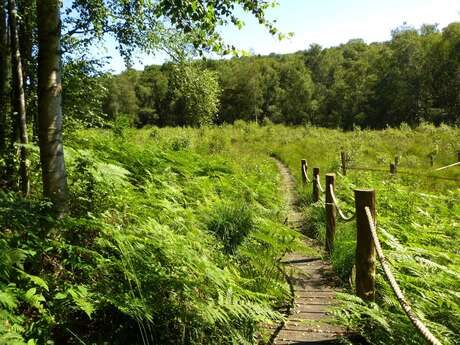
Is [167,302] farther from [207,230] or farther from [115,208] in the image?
[207,230]

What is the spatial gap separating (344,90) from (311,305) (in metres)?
64.7

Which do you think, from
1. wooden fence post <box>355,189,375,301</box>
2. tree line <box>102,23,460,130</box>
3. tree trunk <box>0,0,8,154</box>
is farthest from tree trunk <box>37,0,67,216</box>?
tree line <box>102,23,460,130</box>

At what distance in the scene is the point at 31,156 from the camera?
5496 mm

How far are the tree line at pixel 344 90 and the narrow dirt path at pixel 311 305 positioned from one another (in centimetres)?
3251

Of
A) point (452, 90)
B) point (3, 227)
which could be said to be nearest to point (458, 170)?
point (3, 227)

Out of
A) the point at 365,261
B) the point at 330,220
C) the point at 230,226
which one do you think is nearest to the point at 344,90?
the point at 330,220

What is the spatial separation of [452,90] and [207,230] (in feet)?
181

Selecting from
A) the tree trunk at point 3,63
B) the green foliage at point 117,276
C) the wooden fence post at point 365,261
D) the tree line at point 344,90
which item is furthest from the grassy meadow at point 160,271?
the tree line at point 344,90

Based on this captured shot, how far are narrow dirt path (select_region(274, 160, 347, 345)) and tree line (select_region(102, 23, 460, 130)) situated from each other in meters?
32.5

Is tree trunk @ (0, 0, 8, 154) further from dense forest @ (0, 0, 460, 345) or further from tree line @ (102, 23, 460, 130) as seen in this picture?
tree line @ (102, 23, 460, 130)

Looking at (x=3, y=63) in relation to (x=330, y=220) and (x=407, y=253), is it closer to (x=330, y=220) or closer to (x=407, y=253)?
(x=330, y=220)

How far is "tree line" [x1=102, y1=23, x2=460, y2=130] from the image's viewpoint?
5059 centimetres

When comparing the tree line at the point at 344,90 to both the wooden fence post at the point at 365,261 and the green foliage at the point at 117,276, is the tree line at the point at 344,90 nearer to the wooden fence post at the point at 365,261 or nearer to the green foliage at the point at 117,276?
the green foliage at the point at 117,276

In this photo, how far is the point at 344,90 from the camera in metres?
64.3
